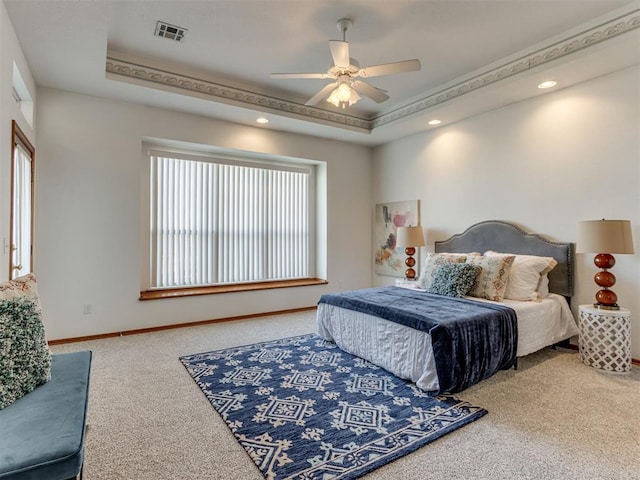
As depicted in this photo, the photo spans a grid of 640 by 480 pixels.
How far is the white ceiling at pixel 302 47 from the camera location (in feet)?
8.82

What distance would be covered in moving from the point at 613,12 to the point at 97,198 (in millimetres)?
5258

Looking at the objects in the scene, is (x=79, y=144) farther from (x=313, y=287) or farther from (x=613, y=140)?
(x=613, y=140)

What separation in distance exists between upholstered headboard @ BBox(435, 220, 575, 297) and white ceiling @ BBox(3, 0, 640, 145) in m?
1.51

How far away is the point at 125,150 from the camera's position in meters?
4.07

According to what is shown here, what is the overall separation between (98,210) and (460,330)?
4.01 m

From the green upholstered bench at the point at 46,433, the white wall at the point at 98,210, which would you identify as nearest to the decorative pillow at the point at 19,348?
the green upholstered bench at the point at 46,433

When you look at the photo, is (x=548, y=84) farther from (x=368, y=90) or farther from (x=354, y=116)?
(x=354, y=116)

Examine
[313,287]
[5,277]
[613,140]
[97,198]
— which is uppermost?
[613,140]

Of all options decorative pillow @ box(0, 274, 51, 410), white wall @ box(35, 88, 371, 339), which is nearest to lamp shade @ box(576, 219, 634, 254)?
decorative pillow @ box(0, 274, 51, 410)

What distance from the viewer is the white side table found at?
2922 mm

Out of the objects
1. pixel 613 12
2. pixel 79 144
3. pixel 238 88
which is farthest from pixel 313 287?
pixel 613 12

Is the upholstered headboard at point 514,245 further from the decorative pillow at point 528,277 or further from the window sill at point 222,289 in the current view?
the window sill at point 222,289

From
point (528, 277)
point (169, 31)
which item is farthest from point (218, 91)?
point (528, 277)

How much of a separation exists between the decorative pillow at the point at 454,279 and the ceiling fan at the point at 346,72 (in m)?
1.88
